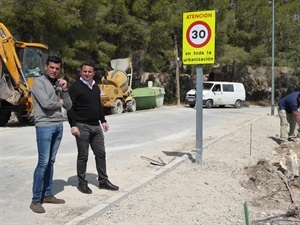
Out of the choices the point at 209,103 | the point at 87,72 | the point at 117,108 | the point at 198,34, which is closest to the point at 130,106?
the point at 117,108

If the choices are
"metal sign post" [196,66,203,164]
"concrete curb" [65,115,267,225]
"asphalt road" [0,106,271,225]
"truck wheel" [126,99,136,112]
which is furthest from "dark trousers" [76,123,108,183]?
"truck wheel" [126,99,136,112]

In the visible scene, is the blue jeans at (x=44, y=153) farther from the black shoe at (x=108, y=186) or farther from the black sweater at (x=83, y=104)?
the black shoe at (x=108, y=186)

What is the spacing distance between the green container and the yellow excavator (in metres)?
10.2

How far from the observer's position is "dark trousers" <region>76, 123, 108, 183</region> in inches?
235

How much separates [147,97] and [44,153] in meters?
20.5

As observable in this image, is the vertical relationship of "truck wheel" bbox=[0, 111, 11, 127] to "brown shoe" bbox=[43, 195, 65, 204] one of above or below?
below

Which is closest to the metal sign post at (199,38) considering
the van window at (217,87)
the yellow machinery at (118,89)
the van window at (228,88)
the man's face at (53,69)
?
the man's face at (53,69)

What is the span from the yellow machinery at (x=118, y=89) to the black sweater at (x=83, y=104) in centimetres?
1400

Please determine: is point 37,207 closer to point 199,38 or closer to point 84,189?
point 84,189

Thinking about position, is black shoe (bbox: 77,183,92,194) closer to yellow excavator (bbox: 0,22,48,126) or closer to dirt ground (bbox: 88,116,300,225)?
dirt ground (bbox: 88,116,300,225)

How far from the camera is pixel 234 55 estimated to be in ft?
A: 108

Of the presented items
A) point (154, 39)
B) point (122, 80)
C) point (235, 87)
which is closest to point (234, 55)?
point (235, 87)

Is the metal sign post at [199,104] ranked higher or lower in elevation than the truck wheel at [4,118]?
higher

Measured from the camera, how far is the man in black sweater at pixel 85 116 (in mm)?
5852
